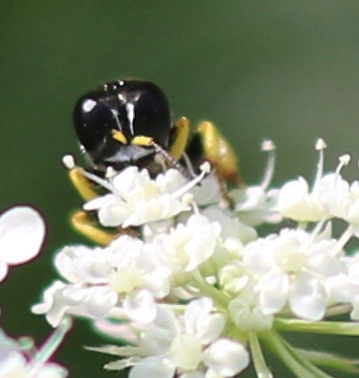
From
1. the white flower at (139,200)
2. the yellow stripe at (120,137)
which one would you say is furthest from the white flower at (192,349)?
the yellow stripe at (120,137)

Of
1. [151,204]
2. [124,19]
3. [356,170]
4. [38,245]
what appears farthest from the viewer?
[124,19]

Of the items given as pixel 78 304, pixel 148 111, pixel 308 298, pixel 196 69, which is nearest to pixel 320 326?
pixel 308 298

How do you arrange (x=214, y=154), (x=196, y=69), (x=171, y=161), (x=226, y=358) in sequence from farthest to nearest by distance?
1. (x=196, y=69)
2. (x=214, y=154)
3. (x=171, y=161)
4. (x=226, y=358)

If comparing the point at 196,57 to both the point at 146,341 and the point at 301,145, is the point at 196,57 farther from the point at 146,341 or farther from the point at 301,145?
the point at 146,341

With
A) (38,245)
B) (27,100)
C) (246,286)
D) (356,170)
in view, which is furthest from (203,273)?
(27,100)

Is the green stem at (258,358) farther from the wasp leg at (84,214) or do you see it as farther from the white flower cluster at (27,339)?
the wasp leg at (84,214)

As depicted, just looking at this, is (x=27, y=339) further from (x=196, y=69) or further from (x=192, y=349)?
(x=196, y=69)
